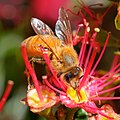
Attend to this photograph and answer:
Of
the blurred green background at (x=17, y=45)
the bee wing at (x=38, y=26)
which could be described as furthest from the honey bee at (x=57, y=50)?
the blurred green background at (x=17, y=45)

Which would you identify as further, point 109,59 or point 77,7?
point 109,59

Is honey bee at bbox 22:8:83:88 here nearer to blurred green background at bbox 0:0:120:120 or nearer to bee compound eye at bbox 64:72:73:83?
bee compound eye at bbox 64:72:73:83

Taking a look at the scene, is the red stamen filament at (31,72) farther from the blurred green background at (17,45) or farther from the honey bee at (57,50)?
the blurred green background at (17,45)

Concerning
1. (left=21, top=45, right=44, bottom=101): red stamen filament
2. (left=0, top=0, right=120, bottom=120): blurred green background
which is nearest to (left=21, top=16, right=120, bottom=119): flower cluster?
(left=21, top=45, right=44, bottom=101): red stamen filament

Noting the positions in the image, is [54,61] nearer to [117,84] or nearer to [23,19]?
[117,84]

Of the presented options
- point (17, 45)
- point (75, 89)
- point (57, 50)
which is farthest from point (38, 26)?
point (17, 45)

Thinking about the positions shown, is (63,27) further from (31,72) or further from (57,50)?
(31,72)

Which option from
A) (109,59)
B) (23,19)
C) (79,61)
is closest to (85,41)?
(79,61)
